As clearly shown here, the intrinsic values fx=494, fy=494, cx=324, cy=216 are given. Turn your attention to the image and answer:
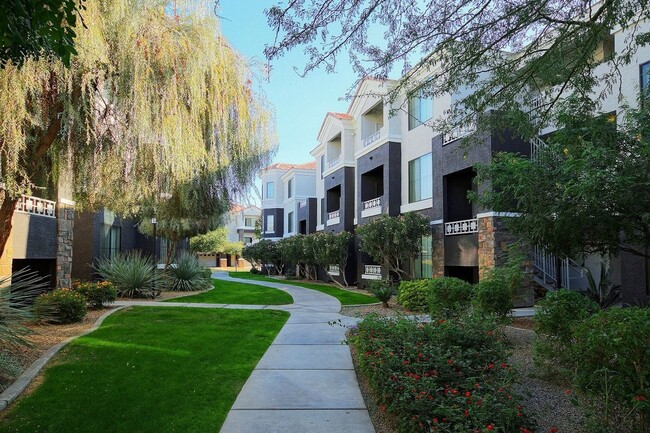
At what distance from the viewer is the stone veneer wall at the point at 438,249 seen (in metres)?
17.9

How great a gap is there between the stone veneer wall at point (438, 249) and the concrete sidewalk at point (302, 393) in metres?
8.71

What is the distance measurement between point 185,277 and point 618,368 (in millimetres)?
19941

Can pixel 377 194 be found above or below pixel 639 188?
above

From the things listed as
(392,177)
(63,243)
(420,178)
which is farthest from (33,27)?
(392,177)

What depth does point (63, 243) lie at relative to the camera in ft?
47.6

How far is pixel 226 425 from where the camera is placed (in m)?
5.00

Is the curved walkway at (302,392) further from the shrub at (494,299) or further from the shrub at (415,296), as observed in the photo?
the shrub at (415,296)

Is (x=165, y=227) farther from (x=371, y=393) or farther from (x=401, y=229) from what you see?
(x=371, y=393)

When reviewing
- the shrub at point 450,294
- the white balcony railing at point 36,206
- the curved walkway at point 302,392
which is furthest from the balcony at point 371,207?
the white balcony railing at point 36,206

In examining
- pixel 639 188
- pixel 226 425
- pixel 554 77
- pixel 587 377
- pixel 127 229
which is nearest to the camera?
pixel 587 377

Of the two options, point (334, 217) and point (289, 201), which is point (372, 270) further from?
point (289, 201)

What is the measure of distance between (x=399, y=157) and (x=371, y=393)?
1657 cm

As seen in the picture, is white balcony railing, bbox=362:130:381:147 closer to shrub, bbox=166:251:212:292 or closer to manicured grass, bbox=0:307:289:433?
shrub, bbox=166:251:212:292

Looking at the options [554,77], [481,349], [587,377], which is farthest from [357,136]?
[587,377]
